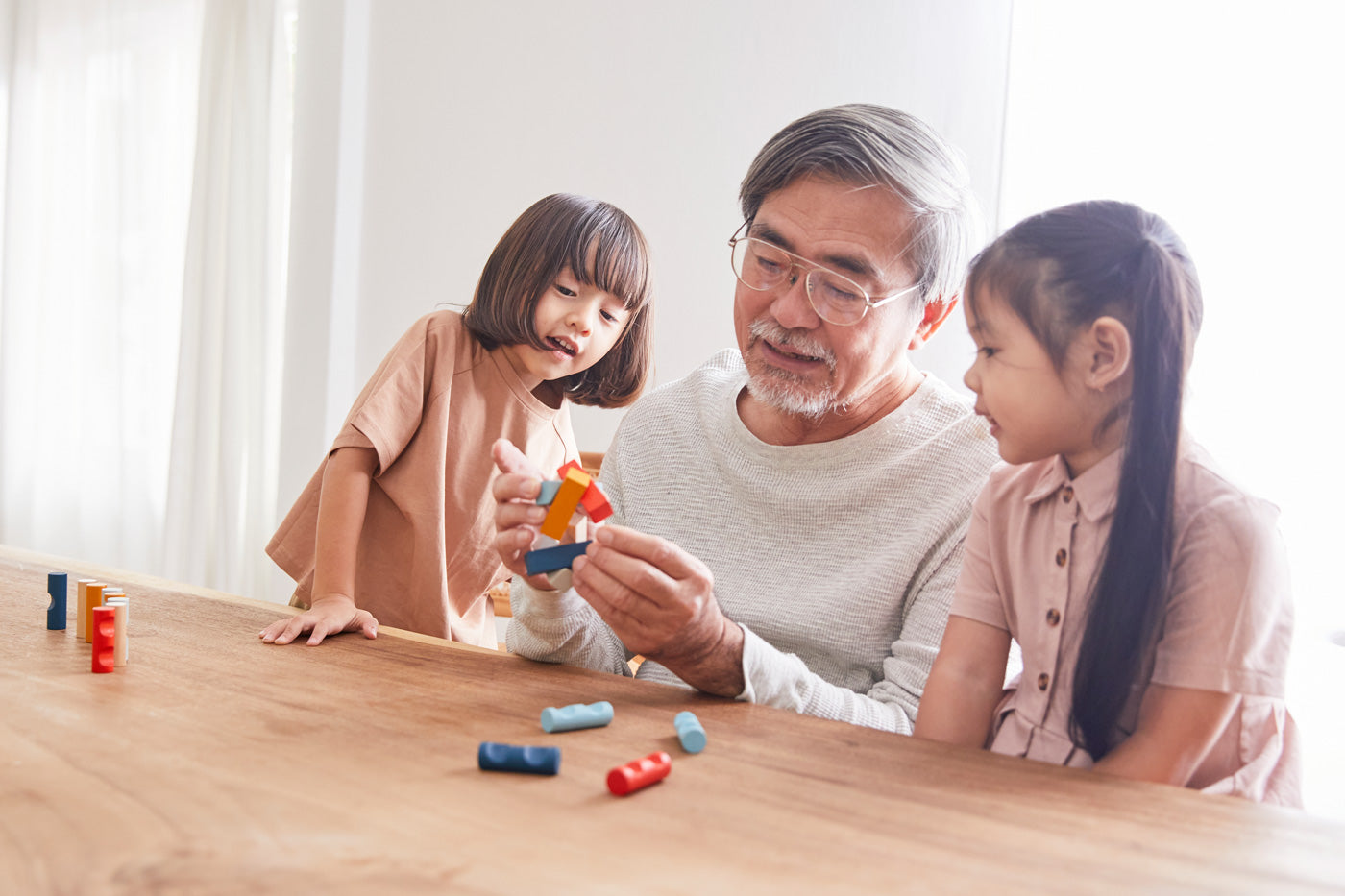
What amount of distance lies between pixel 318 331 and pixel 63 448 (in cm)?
206

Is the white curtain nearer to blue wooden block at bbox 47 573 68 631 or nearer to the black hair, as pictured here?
the black hair

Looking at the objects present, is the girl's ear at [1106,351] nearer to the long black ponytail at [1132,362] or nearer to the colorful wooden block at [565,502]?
the long black ponytail at [1132,362]

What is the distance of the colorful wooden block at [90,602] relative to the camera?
3.91ft

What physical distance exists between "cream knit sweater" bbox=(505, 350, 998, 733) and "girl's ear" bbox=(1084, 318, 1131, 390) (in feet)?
1.27

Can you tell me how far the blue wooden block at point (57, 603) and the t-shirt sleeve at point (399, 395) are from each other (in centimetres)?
50

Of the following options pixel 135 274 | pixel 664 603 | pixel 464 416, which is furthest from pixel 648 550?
pixel 135 274

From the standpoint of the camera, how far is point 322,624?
1285 mm

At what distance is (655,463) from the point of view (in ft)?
5.36

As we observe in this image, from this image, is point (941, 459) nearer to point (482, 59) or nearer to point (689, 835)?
point (689, 835)

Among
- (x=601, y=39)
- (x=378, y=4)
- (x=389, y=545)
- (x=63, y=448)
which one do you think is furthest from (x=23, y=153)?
(x=389, y=545)

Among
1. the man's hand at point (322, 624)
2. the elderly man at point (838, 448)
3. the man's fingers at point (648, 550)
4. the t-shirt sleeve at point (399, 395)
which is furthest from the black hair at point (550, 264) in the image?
the man's fingers at point (648, 550)

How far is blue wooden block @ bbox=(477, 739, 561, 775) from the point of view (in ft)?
2.59

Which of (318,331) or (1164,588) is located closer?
(1164,588)

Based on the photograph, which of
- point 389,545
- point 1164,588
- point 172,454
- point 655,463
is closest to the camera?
point 1164,588
